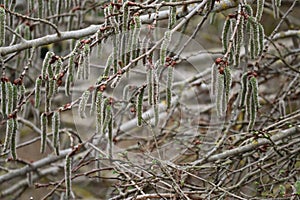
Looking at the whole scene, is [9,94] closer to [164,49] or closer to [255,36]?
[164,49]

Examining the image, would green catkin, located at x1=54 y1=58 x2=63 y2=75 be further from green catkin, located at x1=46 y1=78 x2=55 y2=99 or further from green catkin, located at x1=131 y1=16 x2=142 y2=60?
green catkin, located at x1=131 y1=16 x2=142 y2=60

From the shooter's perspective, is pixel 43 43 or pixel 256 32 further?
pixel 43 43

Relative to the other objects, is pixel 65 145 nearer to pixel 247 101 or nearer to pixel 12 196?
pixel 12 196

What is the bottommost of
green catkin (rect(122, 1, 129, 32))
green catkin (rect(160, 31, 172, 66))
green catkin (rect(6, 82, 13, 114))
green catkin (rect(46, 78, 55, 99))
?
green catkin (rect(6, 82, 13, 114))

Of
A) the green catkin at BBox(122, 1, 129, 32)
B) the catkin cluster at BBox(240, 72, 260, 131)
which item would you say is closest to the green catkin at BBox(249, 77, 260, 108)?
the catkin cluster at BBox(240, 72, 260, 131)

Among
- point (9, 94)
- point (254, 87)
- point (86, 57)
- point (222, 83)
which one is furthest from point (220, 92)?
point (9, 94)

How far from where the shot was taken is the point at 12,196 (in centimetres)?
358

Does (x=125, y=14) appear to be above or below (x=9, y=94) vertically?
above

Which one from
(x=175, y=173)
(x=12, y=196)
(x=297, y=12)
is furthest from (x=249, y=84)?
(x=297, y=12)

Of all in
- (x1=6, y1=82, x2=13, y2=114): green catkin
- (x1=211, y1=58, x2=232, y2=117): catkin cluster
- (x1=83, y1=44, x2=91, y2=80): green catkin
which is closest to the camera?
(x1=211, y1=58, x2=232, y2=117): catkin cluster

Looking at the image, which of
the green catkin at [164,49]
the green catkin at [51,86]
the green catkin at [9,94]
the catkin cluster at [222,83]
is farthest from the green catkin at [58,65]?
the catkin cluster at [222,83]

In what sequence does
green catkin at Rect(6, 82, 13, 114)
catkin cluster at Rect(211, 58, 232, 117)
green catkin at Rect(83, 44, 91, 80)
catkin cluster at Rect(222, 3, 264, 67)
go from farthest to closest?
green catkin at Rect(6, 82, 13, 114) < green catkin at Rect(83, 44, 91, 80) < catkin cluster at Rect(222, 3, 264, 67) < catkin cluster at Rect(211, 58, 232, 117)

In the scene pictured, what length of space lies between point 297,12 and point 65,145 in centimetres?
249

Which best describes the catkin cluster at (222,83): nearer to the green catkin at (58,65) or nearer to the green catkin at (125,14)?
the green catkin at (125,14)
